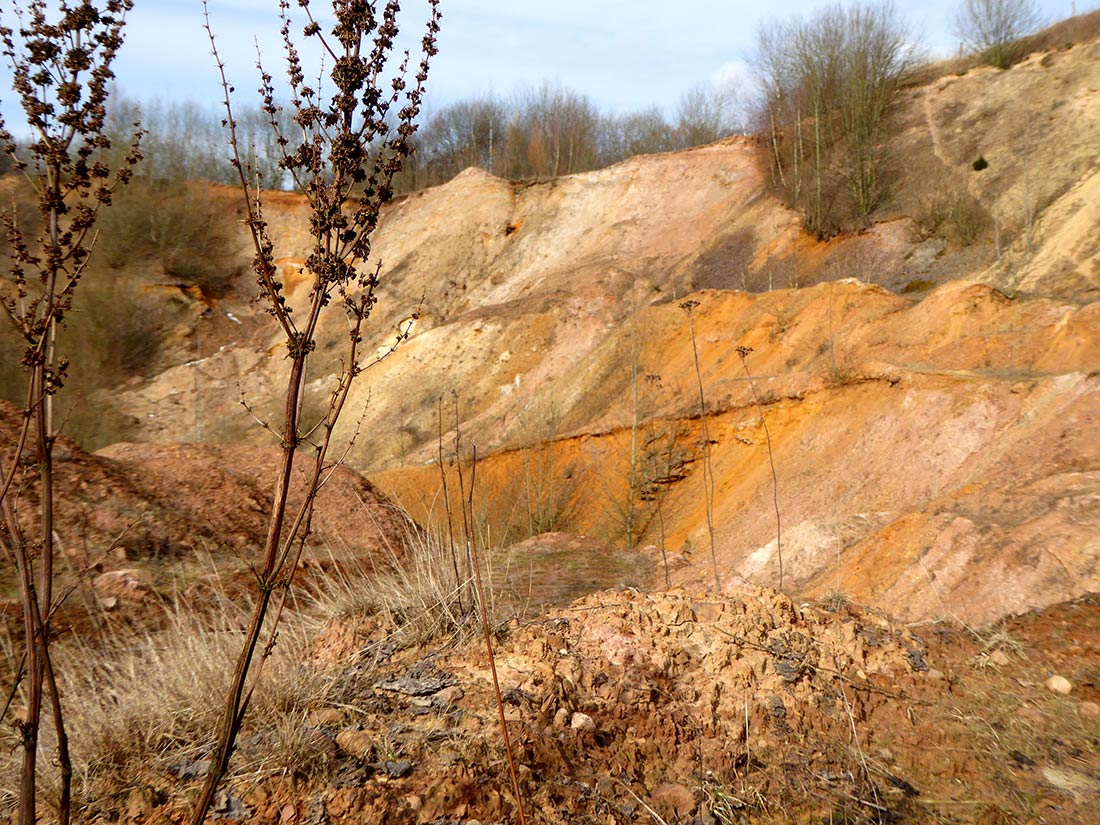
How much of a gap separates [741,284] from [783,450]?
11772 millimetres

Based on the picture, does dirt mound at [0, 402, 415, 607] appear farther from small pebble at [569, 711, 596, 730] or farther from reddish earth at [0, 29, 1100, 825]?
small pebble at [569, 711, 596, 730]

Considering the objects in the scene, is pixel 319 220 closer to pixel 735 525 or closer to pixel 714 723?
pixel 714 723

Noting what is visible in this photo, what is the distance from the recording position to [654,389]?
1672cm

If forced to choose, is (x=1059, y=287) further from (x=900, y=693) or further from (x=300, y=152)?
(x=300, y=152)

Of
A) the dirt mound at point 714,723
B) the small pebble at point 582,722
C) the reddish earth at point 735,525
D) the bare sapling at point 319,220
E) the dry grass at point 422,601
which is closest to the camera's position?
the bare sapling at point 319,220

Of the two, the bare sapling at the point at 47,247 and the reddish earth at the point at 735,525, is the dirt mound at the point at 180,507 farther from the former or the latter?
the bare sapling at the point at 47,247

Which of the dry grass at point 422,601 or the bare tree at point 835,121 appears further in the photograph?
the bare tree at point 835,121

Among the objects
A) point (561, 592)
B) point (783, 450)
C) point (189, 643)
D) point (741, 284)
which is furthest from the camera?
point (741, 284)

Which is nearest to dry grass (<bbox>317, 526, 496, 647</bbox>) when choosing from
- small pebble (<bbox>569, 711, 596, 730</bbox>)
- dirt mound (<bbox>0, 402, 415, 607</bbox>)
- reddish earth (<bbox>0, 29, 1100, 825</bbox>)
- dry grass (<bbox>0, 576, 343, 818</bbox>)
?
reddish earth (<bbox>0, 29, 1100, 825</bbox>)

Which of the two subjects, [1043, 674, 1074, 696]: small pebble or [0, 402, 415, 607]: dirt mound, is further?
[0, 402, 415, 607]: dirt mound

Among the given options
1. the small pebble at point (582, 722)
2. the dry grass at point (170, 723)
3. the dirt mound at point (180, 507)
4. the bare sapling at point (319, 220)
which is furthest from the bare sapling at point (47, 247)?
the dirt mound at point (180, 507)

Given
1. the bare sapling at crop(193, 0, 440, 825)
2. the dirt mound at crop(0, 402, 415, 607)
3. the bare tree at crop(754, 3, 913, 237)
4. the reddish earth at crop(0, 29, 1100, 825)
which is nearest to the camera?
the bare sapling at crop(193, 0, 440, 825)

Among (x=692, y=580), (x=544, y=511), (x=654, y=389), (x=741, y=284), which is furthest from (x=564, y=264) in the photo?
(x=692, y=580)

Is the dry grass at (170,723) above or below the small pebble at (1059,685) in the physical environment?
above
